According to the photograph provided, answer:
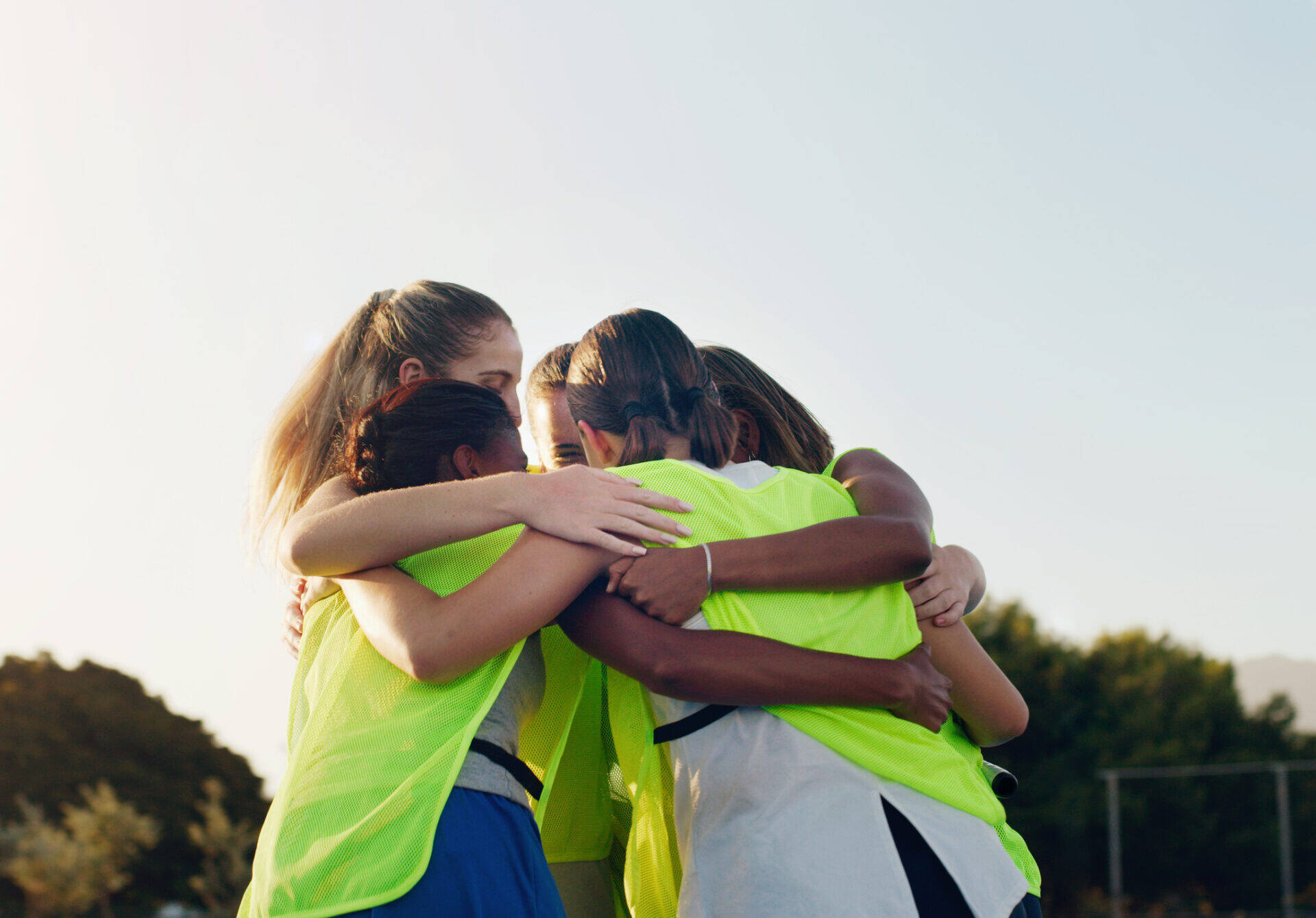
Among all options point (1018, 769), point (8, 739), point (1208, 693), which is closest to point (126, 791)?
point (8, 739)

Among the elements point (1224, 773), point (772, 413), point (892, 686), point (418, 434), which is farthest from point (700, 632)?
point (1224, 773)

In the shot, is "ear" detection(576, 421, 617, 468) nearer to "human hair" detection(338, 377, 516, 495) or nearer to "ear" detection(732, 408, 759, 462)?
"human hair" detection(338, 377, 516, 495)

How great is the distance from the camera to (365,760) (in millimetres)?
1773

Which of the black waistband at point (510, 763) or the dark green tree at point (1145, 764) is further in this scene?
the dark green tree at point (1145, 764)

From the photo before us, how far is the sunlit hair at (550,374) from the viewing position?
3033 mm

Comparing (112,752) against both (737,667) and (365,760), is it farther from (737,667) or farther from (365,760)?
(737,667)

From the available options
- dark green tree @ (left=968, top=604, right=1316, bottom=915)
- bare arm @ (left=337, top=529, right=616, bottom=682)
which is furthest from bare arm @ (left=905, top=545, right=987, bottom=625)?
dark green tree @ (left=968, top=604, right=1316, bottom=915)

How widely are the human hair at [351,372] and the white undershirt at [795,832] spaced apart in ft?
4.43

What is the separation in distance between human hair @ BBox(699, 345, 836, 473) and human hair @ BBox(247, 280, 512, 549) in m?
0.73

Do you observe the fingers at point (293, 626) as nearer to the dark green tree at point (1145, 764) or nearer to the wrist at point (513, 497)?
the wrist at point (513, 497)

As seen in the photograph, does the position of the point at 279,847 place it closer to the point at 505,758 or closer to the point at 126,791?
the point at 505,758

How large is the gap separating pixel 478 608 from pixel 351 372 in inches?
59.8

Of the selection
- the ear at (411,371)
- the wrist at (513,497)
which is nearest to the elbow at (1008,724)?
the wrist at (513,497)

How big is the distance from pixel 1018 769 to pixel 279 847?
1351 inches
